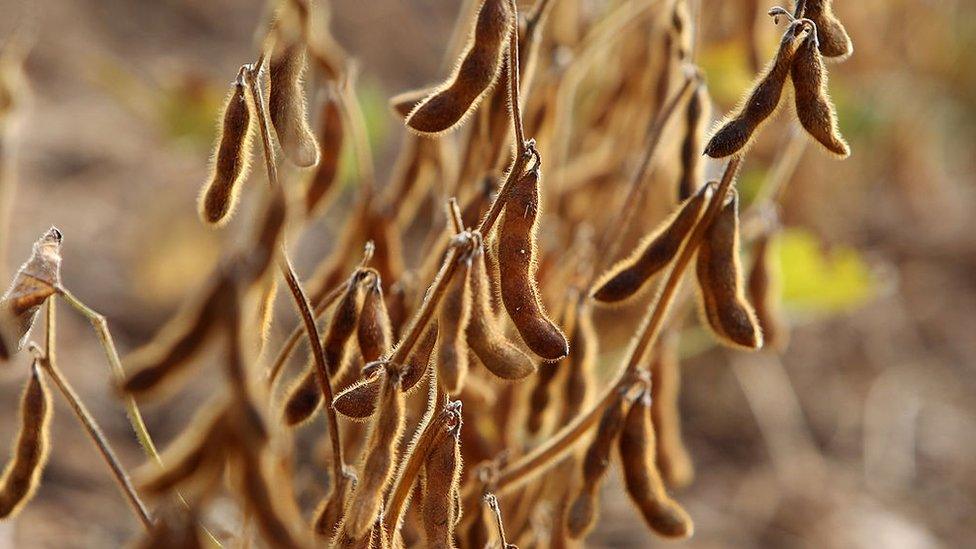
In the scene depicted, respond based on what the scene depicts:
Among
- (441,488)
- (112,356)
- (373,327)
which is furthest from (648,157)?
(112,356)

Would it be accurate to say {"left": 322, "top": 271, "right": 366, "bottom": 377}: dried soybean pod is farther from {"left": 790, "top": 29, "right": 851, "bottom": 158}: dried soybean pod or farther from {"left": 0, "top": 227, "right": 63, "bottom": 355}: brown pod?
{"left": 790, "top": 29, "right": 851, "bottom": 158}: dried soybean pod

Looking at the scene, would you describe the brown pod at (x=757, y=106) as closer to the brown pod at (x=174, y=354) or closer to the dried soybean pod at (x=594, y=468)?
the dried soybean pod at (x=594, y=468)

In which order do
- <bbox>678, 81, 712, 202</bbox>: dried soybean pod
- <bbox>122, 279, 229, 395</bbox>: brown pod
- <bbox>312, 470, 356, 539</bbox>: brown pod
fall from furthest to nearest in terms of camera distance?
<bbox>678, 81, 712, 202</bbox>: dried soybean pod, <bbox>312, 470, 356, 539</bbox>: brown pod, <bbox>122, 279, 229, 395</bbox>: brown pod

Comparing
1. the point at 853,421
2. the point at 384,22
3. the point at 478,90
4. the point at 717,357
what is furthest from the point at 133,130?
the point at 478,90

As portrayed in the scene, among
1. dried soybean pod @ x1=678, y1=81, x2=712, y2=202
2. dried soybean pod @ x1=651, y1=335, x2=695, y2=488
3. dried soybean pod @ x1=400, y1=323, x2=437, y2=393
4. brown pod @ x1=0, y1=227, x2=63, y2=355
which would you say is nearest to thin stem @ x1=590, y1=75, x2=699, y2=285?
dried soybean pod @ x1=678, y1=81, x2=712, y2=202

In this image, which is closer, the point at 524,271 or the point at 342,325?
the point at 524,271

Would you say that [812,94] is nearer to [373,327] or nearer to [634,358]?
[634,358]
